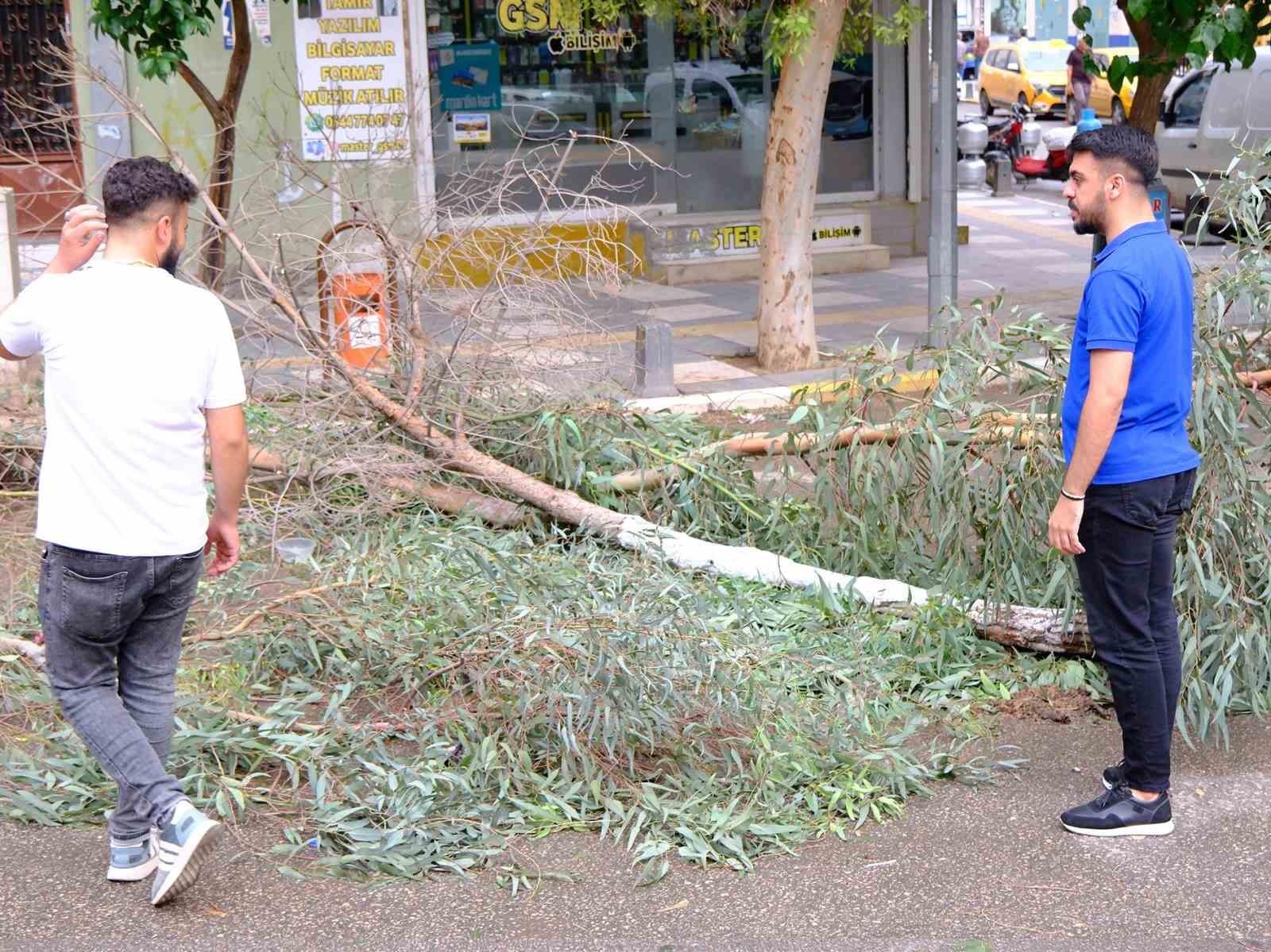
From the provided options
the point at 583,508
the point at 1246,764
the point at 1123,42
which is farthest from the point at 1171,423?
the point at 1123,42

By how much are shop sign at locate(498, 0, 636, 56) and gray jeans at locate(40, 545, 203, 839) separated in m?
11.1

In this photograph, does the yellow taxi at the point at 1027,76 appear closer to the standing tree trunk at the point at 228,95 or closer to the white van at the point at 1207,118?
the white van at the point at 1207,118

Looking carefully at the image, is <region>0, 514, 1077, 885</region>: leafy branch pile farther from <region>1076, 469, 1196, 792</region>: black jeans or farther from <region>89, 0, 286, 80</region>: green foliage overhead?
<region>89, 0, 286, 80</region>: green foliage overhead

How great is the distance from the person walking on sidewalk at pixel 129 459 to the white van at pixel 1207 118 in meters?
14.5

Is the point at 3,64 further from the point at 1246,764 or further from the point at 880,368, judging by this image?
the point at 1246,764

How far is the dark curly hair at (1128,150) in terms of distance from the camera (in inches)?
151

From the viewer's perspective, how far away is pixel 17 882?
149 inches

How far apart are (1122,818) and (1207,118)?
1493 centimetres

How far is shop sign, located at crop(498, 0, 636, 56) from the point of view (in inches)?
555

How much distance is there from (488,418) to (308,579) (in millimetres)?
1321

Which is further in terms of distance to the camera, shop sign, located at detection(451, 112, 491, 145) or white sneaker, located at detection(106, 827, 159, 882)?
shop sign, located at detection(451, 112, 491, 145)

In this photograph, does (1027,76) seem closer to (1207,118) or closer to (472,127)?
(1207,118)

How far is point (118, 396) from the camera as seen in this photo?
11.3 ft

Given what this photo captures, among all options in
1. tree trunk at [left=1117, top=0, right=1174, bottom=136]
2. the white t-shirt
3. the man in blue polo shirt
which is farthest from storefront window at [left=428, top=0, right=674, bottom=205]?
the white t-shirt
